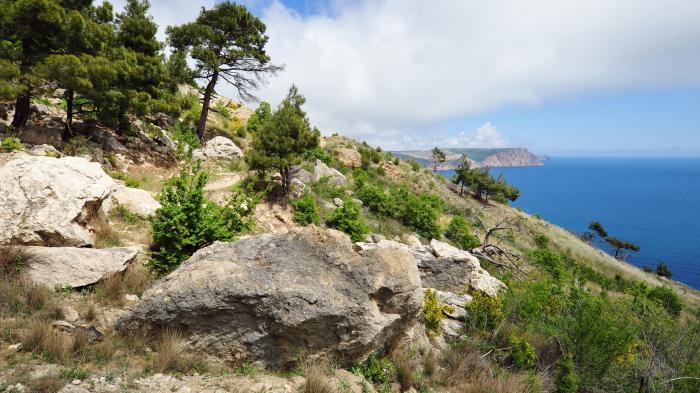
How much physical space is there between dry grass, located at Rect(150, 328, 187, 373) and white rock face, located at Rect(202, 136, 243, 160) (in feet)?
51.3

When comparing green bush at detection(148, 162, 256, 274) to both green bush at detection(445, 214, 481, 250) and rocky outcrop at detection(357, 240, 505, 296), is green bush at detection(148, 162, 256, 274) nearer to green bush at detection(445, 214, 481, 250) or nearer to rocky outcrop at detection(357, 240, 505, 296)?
rocky outcrop at detection(357, 240, 505, 296)

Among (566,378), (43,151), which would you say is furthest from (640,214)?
(43,151)

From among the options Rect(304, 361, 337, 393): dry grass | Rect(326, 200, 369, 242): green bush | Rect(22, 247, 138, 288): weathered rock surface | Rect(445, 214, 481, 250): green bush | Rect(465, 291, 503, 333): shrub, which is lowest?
Rect(445, 214, 481, 250): green bush

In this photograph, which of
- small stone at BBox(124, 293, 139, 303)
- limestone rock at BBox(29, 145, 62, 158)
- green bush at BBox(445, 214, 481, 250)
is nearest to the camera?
small stone at BBox(124, 293, 139, 303)

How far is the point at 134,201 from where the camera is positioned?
389 inches

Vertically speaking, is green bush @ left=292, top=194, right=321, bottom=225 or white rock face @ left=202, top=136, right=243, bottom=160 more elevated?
white rock face @ left=202, top=136, right=243, bottom=160

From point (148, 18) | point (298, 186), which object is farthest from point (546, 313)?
point (148, 18)

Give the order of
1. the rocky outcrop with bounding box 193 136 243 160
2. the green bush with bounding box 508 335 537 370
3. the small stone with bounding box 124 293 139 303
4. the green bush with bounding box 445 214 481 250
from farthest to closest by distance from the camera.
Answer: the green bush with bounding box 445 214 481 250 < the rocky outcrop with bounding box 193 136 243 160 < the green bush with bounding box 508 335 537 370 < the small stone with bounding box 124 293 139 303

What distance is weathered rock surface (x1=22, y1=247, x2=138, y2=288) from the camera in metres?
5.50

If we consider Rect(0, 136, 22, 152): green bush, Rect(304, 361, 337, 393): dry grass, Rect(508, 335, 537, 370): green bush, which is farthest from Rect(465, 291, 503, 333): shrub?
Rect(0, 136, 22, 152): green bush

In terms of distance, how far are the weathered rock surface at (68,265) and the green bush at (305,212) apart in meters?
8.07

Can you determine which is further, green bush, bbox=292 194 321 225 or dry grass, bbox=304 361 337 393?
green bush, bbox=292 194 321 225

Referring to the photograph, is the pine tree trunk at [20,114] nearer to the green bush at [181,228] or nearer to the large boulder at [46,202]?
the large boulder at [46,202]

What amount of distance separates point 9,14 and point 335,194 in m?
13.9
